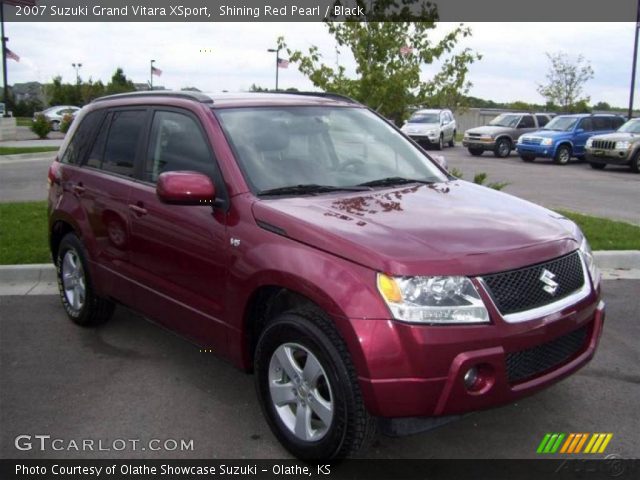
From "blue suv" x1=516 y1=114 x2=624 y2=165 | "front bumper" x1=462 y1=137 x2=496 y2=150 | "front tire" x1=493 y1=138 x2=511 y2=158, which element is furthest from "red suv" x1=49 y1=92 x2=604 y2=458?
"front tire" x1=493 y1=138 x2=511 y2=158

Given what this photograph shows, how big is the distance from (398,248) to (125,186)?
7.77 ft

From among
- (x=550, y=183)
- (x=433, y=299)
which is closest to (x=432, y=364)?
(x=433, y=299)

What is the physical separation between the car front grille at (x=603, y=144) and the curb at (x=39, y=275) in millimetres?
14681

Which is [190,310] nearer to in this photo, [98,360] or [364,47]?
[98,360]

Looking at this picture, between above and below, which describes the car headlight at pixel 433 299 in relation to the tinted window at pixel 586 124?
below

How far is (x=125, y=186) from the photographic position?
4.63 m

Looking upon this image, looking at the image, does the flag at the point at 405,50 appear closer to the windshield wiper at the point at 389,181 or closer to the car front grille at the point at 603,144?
the windshield wiper at the point at 389,181

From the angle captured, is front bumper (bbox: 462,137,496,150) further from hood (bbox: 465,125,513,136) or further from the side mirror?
the side mirror

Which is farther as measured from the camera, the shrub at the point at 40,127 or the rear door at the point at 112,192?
the shrub at the point at 40,127

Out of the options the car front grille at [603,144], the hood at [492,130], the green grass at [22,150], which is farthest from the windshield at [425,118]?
the green grass at [22,150]

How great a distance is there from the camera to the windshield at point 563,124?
23.7 metres

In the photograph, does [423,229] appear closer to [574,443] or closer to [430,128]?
[574,443]

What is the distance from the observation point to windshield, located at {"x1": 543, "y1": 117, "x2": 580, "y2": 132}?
23719mm

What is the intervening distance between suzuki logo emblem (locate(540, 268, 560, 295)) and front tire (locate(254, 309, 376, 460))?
104 centimetres
